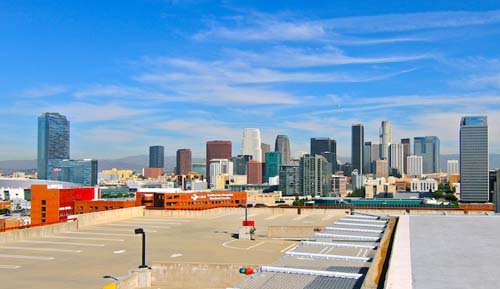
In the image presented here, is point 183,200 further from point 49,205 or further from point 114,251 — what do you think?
point 114,251

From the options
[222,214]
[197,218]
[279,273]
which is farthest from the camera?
[222,214]

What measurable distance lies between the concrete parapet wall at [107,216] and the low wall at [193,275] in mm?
18390

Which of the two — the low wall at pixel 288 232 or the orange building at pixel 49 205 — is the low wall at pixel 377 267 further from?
the orange building at pixel 49 205

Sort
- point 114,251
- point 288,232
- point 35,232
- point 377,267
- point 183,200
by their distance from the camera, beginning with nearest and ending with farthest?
point 377,267 → point 114,251 → point 35,232 → point 288,232 → point 183,200

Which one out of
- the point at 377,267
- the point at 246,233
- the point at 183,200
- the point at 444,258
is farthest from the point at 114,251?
the point at 183,200

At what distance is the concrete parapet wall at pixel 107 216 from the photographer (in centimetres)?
3766

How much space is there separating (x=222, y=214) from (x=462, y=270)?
4073cm

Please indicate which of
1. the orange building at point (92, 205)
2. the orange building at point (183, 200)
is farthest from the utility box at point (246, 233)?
the orange building at point (92, 205)

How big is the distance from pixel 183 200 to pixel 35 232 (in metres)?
54.5

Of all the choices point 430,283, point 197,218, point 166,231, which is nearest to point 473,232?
point 430,283

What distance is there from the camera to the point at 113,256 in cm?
2605

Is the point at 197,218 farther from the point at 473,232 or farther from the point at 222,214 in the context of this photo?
the point at 473,232

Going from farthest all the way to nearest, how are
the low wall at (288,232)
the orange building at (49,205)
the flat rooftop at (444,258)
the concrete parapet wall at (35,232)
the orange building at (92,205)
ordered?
the orange building at (49,205)
the orange building at (92,205)
the low wall at (288,232)
the concrete parapet wall at (35,232)
the flat rooftop at (444,258)

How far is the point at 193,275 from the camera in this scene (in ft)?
66.1
